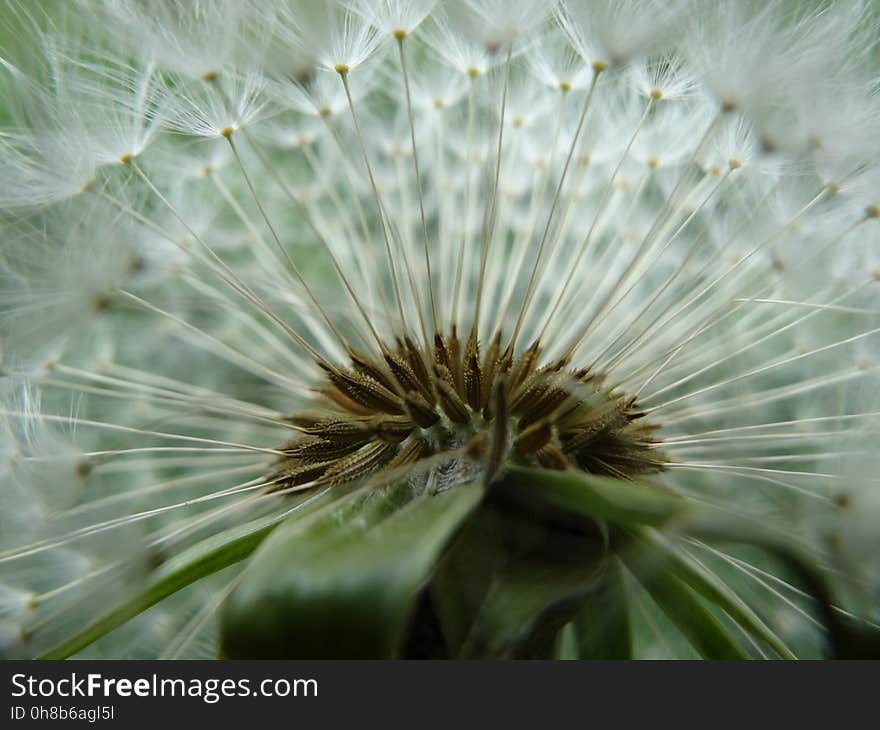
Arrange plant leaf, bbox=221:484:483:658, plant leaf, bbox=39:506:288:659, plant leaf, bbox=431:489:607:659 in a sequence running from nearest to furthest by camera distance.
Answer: plant leaf, bbox=221:484:483:658 → plant leaf, bbox=431:489:607:659 → plant leaf, bbox=39:506:288:659

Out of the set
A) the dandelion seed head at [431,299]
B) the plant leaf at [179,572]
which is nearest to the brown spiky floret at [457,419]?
the dandelion seed head at [431,299]

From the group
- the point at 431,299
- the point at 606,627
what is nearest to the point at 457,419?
the point at 431,299

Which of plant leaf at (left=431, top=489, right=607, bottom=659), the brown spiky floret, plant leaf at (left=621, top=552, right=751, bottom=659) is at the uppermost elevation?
the brown spiky floret

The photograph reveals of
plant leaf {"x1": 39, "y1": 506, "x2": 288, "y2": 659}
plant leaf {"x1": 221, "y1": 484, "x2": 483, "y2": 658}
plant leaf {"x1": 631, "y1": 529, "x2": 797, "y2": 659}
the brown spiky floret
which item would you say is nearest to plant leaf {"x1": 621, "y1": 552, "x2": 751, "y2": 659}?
plant leaf {"x1": 631, "y1": 529, "x2": 797, "y2": 659}

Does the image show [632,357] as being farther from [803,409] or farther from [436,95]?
[436,95]

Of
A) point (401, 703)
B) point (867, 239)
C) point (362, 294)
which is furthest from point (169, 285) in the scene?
point (867, 239)

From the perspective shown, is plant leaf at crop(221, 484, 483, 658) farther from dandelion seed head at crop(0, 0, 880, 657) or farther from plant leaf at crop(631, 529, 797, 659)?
plant leaf at crop(631, 529, 797, 659)

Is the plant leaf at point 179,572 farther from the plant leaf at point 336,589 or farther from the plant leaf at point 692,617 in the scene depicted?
the plant leaf at point 692,617

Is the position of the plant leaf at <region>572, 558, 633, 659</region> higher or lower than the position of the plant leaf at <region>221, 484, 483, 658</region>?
lower
